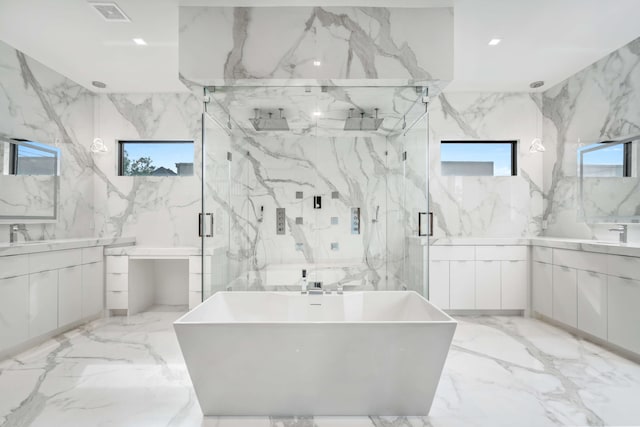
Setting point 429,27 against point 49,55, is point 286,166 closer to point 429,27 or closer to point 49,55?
point 429,27

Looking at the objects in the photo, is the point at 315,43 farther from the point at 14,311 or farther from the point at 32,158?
the point at 14,311

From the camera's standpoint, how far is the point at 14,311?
265cm

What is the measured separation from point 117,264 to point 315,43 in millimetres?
3128

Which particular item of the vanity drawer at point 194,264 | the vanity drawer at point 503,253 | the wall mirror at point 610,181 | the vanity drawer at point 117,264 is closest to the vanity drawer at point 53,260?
the vanity drawer at point 117,264

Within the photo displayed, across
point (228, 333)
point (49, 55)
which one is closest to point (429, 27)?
point (228, 333)

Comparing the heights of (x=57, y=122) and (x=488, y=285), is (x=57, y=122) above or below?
above

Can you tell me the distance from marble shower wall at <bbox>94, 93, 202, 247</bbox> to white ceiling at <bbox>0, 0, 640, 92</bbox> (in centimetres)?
39

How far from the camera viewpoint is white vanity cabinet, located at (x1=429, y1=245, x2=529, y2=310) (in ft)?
12.3

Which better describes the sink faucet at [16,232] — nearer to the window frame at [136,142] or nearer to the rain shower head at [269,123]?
the window frame at [136,142]

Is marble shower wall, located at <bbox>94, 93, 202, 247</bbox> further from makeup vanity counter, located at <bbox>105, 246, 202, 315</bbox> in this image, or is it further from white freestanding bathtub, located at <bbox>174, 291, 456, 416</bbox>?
white freestanding bathtub, located at <bbox>174, 291, 456, 416</bbox>

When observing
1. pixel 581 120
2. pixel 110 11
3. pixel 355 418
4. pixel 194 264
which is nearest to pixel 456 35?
pixel 581 120

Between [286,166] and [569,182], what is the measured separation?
3321 mm

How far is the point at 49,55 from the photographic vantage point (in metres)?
3.25

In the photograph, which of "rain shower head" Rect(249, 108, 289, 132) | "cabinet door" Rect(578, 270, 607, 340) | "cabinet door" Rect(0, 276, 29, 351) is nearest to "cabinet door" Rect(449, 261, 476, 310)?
"cabinet door" Rect(578, 270, 607, 340)
